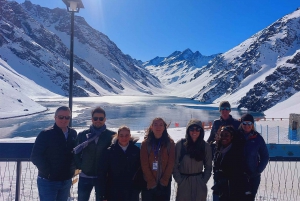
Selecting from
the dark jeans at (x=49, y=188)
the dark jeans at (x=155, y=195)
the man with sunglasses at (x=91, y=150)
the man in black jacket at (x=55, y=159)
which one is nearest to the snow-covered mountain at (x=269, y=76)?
the dark jeans at (x=155, y=195)

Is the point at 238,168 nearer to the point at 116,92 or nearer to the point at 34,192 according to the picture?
the point at 34,192

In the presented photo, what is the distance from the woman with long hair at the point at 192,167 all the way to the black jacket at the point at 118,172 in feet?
2.93

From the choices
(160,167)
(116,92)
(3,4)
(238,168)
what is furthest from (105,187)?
(3,4)

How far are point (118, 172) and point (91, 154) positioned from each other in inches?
28.2

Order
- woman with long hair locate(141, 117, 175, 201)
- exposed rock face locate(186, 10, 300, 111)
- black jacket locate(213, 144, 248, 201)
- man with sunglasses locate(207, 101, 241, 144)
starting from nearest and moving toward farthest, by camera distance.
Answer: black jacket locate(213, 144, 248, 201)
woman with long hair locate(141, 117, 175, 201)
man with sunglasses locate(207, 101, 241, 144)
exposed rock face locate(186, 10, 300, 111)

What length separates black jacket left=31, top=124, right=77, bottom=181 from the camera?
15.5 ft

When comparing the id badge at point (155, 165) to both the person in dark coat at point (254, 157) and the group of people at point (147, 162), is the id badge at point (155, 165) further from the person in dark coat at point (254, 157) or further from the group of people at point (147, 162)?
the person in dark coat at point (254, 157)

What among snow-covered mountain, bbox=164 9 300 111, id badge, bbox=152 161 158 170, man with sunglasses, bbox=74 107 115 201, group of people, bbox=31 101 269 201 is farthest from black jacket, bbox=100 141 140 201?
snow-covered mountain, bbox=164 9 300 111

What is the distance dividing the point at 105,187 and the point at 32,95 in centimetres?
10981

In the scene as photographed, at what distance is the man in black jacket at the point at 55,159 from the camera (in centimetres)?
473

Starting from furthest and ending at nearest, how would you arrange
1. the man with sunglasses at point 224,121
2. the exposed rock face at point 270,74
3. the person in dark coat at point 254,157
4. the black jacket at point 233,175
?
the exposed rock face at point 270,74 < the man with sunglasses at point 224,121 < the person in dark coat at point 254,157 < the black jacket at point 233,175

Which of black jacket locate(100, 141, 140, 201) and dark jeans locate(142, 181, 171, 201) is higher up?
black jacket locate(100, 141, 140, 201)

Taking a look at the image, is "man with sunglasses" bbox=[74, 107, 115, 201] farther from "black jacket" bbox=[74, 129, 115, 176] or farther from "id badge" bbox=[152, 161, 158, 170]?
"id badge" bbox=[152, 161, 158, 170]

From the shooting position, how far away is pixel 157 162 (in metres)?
4.83
